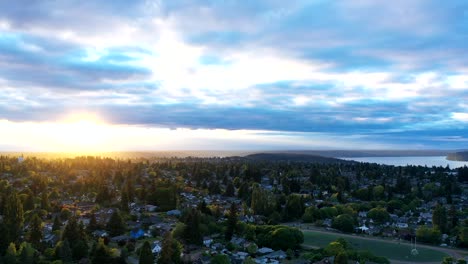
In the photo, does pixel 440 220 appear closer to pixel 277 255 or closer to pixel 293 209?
pixel 293 209

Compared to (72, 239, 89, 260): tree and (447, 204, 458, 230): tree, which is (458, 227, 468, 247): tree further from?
(72, 239, 89, 260): tree

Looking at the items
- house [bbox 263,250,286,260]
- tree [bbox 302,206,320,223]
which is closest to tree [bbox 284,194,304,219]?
tree [bbox 302,206,320,223]

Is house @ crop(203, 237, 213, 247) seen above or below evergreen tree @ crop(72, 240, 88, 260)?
below

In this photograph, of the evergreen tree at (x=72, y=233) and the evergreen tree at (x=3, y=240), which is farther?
the evergreen tree at (x=72, y=233)

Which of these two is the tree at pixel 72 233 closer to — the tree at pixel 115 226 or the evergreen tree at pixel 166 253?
the tree at pixel 115 226

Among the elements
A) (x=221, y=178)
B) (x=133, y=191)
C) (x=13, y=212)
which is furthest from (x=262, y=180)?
(x=13, y=212)

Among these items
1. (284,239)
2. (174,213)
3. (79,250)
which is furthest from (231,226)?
(79,250)

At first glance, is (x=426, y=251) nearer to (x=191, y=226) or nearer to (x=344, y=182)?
(x=191, y=226)

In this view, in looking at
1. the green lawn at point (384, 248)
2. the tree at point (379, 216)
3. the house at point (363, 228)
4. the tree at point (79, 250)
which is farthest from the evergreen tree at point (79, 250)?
the tree at point (379, 216)

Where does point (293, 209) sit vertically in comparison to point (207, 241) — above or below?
above
